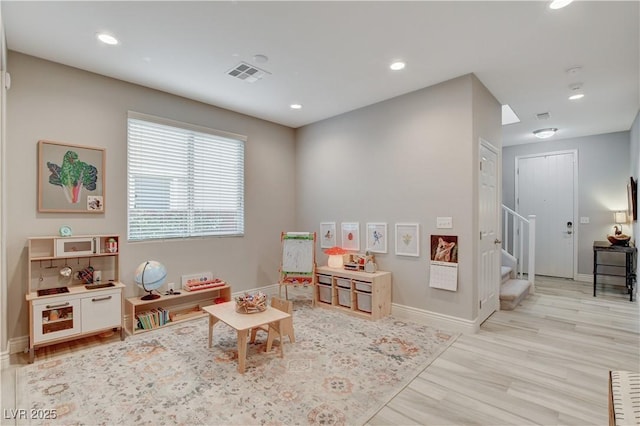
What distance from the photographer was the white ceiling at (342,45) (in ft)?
8.00

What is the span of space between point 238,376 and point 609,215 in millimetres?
7147

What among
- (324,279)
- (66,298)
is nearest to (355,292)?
(324,279)

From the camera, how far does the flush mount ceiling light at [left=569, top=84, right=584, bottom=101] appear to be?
3.83m

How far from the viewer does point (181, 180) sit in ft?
14.2

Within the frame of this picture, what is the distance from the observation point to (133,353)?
3.06 m

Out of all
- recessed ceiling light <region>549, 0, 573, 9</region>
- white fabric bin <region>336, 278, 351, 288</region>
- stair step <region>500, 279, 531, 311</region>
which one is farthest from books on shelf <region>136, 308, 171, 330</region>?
recessed ceiling light <region>549, 0, 573, 9</region>

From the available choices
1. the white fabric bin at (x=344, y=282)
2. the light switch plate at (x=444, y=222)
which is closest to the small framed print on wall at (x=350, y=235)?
the white fabric bin at (x=344, y=282)

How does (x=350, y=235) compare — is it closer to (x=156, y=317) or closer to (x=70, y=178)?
(x=156, y=317)

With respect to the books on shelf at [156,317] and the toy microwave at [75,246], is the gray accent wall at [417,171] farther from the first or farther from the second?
the toy microwave at [75,246]

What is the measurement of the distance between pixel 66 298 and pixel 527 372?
431cm

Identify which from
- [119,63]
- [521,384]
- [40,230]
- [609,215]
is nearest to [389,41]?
[119,63]

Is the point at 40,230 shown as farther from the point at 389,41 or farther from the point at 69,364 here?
the point at 389,41

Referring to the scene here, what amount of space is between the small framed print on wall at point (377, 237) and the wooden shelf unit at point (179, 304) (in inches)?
84.0

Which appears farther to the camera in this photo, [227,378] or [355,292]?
[355,292]
